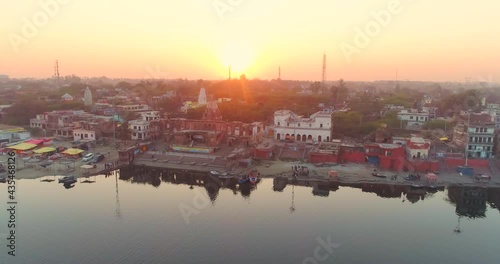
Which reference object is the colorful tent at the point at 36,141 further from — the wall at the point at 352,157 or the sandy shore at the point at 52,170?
the wall at the point at 352,157

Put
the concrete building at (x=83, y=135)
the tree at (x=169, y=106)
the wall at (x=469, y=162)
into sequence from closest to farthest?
the wall at (x=469, y=162) → the concrete building at (x=83, y=135) → the tree at (x=169, y=106)

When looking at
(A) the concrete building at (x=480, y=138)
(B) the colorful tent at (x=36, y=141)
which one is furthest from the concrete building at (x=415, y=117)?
(B) the colorful tent at (x=36, y=141)

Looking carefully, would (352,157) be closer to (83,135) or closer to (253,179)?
(253,179)

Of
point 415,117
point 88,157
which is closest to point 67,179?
point 88,157

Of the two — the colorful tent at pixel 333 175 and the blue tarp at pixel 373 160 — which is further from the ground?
the blue tarp at pixel 373 160

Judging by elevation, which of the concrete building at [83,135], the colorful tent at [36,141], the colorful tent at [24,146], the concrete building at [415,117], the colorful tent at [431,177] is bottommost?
the colorful tent at [431,177]

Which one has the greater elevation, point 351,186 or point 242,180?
point 242,180
